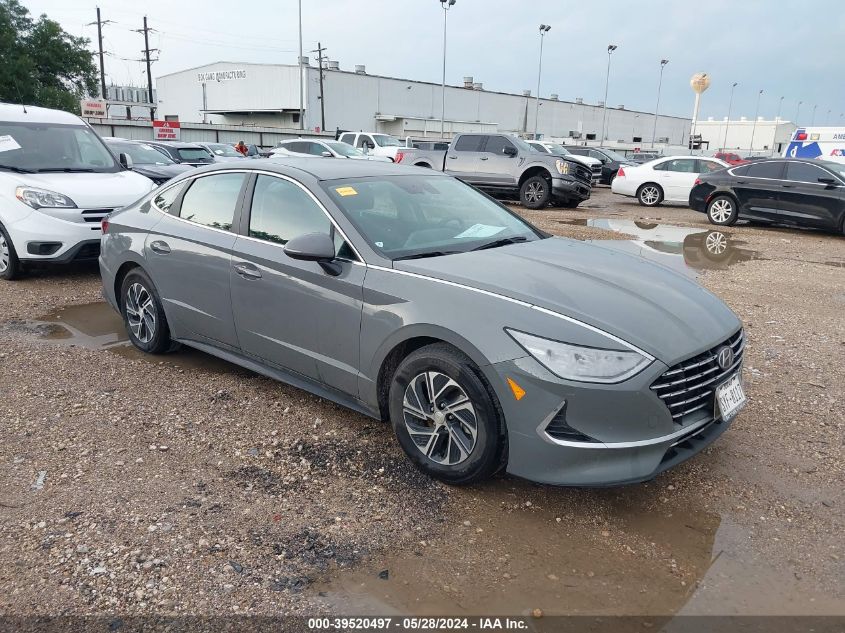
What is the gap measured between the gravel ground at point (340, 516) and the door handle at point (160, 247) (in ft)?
3.03

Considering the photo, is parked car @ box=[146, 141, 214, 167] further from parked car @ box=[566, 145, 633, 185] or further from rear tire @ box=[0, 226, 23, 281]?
parked car @ box=[566, 145, 633, 185]

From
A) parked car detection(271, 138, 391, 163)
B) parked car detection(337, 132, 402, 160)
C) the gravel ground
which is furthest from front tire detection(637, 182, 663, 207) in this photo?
the gravel ground

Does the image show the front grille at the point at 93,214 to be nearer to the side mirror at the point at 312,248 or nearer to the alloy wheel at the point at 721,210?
the side mirror at the point at 312,248

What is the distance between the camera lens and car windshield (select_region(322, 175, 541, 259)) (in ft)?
12.4

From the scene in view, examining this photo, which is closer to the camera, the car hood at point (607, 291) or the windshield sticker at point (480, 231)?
the car hood at point (607, 291)

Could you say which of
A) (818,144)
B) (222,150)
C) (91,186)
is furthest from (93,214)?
(818,144)

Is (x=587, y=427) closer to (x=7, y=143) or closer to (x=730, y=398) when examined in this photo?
(x=730, y=398)

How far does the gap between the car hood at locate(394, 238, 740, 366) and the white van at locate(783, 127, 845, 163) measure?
2590cm

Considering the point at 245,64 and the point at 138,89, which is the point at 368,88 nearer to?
the point at 245,64

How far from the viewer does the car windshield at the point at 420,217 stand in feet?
12.4

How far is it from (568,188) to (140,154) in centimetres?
967

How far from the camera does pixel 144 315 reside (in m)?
5.18

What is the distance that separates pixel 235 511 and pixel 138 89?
10655 centimetres

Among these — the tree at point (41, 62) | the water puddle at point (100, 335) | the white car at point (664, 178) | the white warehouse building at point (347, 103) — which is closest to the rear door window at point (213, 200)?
the water puddle at point (100, 335)
